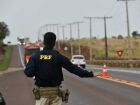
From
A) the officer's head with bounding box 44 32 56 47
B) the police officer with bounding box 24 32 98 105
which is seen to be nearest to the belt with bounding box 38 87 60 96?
the police officer with bounding box 24 32 98 105

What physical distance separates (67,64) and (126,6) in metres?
71.0

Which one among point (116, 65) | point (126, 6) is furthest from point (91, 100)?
point (126, 6)

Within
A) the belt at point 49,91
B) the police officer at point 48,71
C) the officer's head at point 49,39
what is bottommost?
the belt at point 49,91

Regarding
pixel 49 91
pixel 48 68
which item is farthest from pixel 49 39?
pixel 49 91

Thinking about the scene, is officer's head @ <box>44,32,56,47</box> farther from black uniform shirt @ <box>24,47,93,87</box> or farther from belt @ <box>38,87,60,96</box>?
belt @ <box>38,87,60,96</box>

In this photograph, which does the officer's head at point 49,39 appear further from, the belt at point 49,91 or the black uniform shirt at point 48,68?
the belt at point 49,91

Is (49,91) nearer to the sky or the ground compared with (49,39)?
nearer to the ground

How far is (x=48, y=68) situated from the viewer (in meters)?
9.55

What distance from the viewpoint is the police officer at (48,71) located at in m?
9.55

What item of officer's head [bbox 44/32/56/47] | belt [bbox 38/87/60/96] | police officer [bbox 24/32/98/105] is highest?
officer's head [bbox 44/32/56/47]

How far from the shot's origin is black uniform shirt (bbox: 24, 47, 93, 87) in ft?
31.3

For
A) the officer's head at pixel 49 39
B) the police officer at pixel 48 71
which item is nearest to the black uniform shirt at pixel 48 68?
the police officer at pixel 48 71

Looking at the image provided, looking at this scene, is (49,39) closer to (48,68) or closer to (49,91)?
(48,68)

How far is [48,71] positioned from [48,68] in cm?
5
